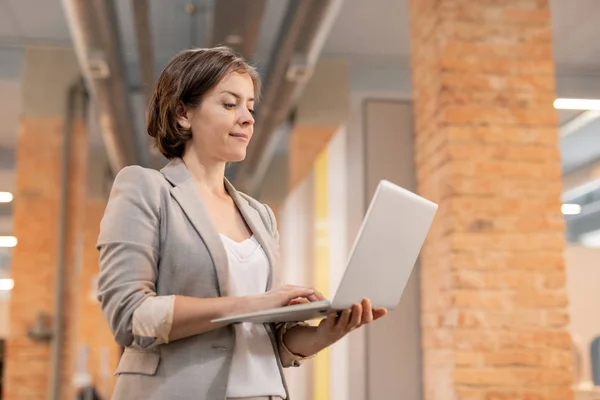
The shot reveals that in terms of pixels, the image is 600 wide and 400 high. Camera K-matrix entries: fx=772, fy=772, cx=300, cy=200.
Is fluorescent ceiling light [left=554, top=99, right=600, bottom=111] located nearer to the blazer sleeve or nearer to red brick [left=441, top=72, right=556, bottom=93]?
red brick [left=441, top=72, right=556, bottom=93]

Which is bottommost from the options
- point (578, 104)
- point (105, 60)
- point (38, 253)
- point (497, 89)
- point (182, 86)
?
point (182, 86)

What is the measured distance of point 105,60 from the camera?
16.3 ft

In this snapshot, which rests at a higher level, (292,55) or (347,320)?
(292,55)

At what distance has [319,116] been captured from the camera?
6.68 m

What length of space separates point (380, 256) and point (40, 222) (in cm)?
570

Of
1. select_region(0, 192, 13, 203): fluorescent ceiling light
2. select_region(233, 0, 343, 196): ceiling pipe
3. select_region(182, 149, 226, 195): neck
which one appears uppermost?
select_region(0, 192, 13, 203): fluorescent ceiling light

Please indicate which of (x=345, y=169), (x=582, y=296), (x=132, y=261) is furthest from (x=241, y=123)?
(x=582, y=296)

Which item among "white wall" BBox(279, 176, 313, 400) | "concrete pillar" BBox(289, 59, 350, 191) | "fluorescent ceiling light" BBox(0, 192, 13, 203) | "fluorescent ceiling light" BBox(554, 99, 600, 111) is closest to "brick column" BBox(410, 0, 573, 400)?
"white wall" BBox(279, 176, 313, 400)

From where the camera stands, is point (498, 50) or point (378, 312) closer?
point (378, 312)

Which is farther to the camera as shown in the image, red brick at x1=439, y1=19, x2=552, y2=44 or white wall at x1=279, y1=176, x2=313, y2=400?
white wall at x1=279, y1=176, x2=313, y2=400

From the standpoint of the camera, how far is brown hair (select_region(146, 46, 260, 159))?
53.5 inches

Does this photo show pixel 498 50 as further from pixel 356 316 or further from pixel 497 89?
pixel 356 316

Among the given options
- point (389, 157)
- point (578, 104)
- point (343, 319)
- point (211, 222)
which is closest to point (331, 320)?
point (343, 319)

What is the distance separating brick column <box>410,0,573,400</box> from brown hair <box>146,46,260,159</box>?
224 centimetres
